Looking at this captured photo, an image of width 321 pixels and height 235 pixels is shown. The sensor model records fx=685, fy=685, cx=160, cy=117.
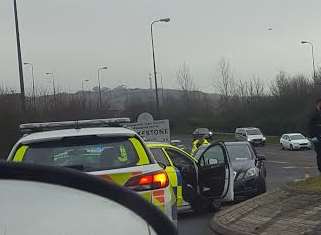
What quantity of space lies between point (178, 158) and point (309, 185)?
292cm

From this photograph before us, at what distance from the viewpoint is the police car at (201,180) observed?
1184 cm

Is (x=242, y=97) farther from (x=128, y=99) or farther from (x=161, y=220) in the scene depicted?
(x=161, y=220)

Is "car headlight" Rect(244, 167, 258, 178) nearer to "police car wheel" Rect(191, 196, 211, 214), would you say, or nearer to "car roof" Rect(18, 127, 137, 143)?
"police car wheel" Rect(191, 196, 211, 214)

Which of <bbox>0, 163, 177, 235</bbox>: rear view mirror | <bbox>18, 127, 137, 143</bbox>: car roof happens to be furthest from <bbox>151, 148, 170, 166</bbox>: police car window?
<bbox>0, 163, 177, 235</bbox>: rear view mirror

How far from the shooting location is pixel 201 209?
12.8 m

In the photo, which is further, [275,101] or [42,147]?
[275,101]

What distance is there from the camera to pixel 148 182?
254 inches

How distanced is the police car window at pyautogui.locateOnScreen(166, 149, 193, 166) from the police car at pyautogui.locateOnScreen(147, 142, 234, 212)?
0.52 feet

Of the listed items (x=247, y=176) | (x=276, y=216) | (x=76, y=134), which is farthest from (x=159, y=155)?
(x=76, y=134)

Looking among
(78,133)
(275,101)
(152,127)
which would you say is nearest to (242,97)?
(275,101)

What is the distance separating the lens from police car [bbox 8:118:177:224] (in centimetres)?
639

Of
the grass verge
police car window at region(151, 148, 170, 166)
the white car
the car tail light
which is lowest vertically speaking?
the white car

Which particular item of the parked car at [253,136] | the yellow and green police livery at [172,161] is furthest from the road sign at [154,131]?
the parked car at [253,136]

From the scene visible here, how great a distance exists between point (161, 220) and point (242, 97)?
94.7 metres
